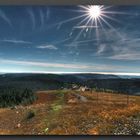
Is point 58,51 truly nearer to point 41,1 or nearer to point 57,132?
point 41,1

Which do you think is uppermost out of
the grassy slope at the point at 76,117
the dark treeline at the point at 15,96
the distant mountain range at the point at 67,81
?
the distant mountain range at the point at 67,81

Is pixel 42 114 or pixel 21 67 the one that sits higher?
pixel 21 67

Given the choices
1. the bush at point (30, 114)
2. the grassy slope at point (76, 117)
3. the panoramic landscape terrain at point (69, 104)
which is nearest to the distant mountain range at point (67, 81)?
the panoramic landscape terrain at point (69, 104)

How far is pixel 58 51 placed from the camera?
343cm

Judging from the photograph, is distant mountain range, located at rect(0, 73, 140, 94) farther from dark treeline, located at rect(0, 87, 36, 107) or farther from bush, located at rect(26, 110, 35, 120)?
bush, located at rect(26, 110, 35, 120)

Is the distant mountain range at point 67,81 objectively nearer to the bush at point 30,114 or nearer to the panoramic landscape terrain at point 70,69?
the panoramic landscape terrain at point 70,69

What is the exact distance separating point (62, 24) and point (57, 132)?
1034 millimetres

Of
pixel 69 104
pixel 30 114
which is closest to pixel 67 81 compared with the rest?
pixel 69 104

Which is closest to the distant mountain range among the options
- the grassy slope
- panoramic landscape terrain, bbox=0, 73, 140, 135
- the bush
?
panoramic landscape terrain, bbox=0, 73, 140, 135

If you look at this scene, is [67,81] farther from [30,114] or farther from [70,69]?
[30,114]

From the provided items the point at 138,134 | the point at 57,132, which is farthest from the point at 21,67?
the point at 138,134

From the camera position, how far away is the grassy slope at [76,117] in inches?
131

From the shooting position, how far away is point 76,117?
3369 mm

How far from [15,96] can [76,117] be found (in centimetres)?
63
